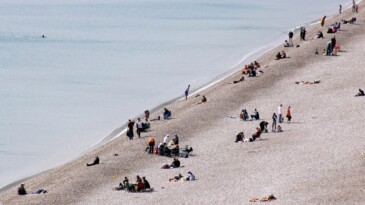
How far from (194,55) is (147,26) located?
25569 millimetres

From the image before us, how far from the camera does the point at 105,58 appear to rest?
7950cm

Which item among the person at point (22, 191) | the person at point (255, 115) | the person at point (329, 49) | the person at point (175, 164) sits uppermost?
the person at point (329, 49)

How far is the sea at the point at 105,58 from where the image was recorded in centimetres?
4997

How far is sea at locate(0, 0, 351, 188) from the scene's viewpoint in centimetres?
4997

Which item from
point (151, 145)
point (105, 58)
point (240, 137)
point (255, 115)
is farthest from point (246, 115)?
point (105, 58)

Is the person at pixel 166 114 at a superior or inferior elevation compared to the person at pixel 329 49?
inferior

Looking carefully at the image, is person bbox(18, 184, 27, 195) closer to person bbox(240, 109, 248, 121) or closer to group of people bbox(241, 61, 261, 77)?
person bbox(240, 109, 248, 121)

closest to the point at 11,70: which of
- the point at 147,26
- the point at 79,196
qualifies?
the point at 147,26

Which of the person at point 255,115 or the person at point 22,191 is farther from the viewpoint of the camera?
the person at point 255,115

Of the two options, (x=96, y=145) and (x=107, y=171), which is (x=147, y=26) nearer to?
(x=96, y=145)

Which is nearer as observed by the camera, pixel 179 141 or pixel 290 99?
pixel 179 141

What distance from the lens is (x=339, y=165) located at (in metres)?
34.4

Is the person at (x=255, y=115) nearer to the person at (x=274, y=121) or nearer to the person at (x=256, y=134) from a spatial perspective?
the person at (x=274, y=121)

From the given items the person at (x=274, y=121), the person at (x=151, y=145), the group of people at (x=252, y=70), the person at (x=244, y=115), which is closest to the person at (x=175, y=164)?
the person at (x=151, y=145)
